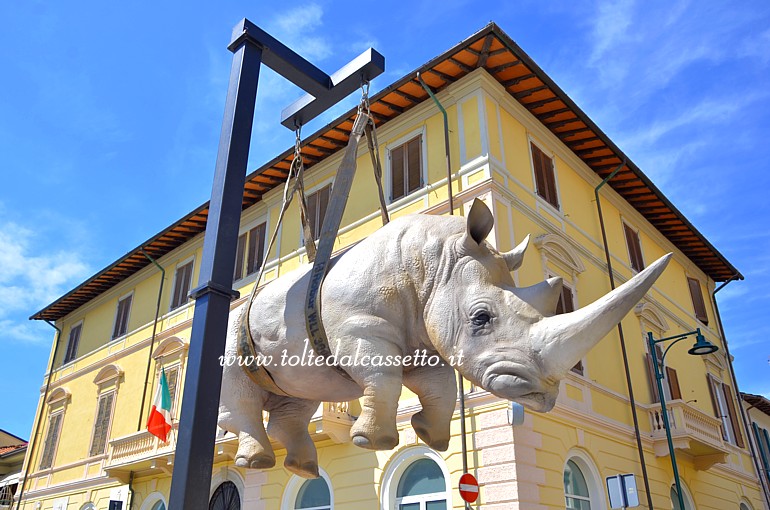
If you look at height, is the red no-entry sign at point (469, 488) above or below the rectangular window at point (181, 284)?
below

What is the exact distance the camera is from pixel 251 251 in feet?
58.4

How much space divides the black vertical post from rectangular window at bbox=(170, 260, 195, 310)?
17.3 metres

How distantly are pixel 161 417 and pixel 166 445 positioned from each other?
Result: 4.88ft

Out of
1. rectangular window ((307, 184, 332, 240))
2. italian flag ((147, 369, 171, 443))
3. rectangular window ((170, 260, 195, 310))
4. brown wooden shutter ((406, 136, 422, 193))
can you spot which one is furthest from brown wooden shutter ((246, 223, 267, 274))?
brown wooden shutter ((406, 136, 422, 193))

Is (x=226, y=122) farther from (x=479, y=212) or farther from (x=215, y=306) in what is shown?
(x=479, y=212)

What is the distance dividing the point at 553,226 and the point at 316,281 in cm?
1219

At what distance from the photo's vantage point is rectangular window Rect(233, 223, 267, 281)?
1736 cm

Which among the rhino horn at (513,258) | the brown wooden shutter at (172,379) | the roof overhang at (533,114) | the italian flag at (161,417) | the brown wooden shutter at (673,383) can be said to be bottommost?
the rhino horn at (513,258)

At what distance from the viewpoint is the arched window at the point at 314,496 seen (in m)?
12.9

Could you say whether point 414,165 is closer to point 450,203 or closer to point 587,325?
point 450,203

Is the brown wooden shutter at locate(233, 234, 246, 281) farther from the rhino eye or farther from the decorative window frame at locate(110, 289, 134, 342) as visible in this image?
the rhino eye

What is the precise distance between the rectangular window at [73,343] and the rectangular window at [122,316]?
2878mm

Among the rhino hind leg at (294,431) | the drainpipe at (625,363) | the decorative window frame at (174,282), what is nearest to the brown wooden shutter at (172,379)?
the decorative window frame at (174,282)

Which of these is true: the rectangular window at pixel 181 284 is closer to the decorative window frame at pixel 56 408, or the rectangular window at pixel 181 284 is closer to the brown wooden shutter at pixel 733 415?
the decorative window frame at pixel 56 408
